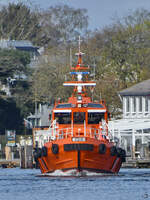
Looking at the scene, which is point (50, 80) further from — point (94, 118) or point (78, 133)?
point (78, 133)

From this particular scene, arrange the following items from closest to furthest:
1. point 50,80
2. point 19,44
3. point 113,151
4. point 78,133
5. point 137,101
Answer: point 113,151 < point 78,133 < point 137,101 < point 50,80 < point 19,44

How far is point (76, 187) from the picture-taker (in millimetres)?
61219

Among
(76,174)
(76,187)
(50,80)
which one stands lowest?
(76,187)

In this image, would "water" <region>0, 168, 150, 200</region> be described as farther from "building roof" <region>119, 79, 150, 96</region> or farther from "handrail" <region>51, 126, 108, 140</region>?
"building roof" <region>119, 79, 150, 96</region>

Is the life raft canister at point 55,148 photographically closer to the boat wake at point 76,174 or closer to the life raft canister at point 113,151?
the boat wake at point 76,174

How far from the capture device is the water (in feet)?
185

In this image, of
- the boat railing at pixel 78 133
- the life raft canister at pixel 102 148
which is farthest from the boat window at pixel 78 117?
the life raft canister at pixel 102 148

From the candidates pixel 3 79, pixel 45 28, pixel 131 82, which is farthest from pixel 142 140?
pixel 45 28

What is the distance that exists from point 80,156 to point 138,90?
49.1m

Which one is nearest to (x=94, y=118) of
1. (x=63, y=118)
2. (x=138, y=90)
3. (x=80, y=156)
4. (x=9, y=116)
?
(x=63, y=118)

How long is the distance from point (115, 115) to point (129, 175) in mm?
49327

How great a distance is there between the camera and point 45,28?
17612cm

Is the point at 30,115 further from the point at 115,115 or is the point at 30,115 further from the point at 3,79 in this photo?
the point at 115,115

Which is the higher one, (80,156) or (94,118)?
(94,118)
